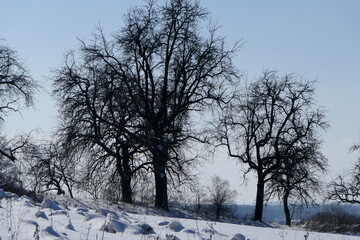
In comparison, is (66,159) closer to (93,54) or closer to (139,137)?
(139,137)

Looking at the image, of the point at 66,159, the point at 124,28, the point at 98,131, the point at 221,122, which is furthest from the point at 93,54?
the point at 221,122

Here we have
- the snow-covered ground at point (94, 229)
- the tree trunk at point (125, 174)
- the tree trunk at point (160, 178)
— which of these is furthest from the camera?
the tree trunk at point (125, 174)

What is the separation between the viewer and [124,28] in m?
25.2

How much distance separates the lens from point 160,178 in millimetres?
24891

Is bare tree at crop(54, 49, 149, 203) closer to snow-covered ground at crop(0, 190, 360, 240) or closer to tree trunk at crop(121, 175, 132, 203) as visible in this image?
tree trunk at crop(121, 175, 132, 203)

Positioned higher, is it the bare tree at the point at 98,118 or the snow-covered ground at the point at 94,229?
the bare tree at the point at 98,118

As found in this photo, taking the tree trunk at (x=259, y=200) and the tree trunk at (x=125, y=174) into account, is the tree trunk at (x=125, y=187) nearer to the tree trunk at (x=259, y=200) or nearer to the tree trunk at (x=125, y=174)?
the tree trunk at (x=125, y=174)

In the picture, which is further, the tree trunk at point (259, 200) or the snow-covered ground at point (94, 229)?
the tree trunk at point (259, 200)

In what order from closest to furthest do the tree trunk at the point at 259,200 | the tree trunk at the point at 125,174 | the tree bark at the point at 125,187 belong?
the tree trunk at the point at 125,174 < the tree bark at the point at 125,187 < the tree trunk at the point at 259,200

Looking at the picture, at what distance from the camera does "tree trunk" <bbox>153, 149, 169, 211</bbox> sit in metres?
24.4

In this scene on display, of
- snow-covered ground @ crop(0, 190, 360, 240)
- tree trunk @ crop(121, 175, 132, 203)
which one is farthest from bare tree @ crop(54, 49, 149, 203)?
snow-covered ground @ crop(0, 190, 360, 240)

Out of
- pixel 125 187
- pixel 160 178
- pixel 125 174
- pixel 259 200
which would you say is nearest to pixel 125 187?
pixel 125 187

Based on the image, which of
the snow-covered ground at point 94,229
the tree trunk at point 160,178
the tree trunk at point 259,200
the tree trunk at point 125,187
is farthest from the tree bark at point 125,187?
the snow-covered ground at point 94,229

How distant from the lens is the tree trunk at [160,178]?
2440 cm
